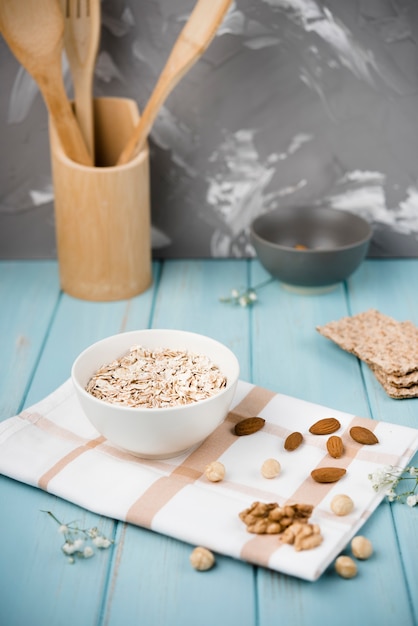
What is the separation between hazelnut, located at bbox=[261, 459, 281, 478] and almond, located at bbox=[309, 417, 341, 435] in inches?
3.7

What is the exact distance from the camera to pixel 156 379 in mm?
1069

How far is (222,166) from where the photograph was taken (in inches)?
63.3

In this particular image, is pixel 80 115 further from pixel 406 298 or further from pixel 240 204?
pixel 406 298

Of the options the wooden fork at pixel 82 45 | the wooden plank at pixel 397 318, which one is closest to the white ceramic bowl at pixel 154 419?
the wooden plank at pixel 397 318

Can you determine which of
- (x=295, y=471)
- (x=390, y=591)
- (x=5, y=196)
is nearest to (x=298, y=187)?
(x=5, y=196)

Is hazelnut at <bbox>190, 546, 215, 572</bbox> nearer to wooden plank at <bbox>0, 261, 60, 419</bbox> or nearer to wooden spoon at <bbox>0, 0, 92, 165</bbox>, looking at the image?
wooden plank at <bbox>0, 261, 60, 419</bbox>

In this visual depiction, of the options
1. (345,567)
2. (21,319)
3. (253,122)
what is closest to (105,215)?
(21,319)

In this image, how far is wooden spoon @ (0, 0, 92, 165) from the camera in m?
1.29

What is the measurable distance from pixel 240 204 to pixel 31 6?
549mm

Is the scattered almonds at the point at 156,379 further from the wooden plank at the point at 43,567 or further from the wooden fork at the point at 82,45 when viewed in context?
the wooden fork at the point at 82,45

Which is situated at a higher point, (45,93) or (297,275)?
(45,93)

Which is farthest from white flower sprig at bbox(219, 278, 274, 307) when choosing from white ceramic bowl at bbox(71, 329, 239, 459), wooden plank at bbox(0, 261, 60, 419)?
white ceramic bowl at bbox(71, 329, 239, 459)

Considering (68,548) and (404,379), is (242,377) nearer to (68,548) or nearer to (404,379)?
(404,379)

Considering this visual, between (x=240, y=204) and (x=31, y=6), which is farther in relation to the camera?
(x=240, y=204)
